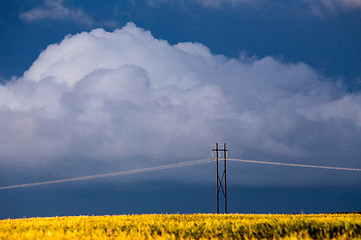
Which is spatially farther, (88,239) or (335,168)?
(335,168)

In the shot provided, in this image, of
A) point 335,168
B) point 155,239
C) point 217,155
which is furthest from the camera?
point 335,168

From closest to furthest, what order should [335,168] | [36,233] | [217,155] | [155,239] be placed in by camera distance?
[155,239] → [36,233] → [217,155] → [335,168]

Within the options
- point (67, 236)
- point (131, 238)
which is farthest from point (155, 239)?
point (67, 236)

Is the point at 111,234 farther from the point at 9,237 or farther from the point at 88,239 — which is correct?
the point at 9,237

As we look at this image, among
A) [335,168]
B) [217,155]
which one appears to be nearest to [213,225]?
[217,155]

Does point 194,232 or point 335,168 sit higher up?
point 335,168

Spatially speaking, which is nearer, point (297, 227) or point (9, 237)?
point (297, 227)

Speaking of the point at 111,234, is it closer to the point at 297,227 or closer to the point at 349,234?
the point at 297,227

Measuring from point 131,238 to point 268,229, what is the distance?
369cm

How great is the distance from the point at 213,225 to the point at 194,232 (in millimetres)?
1182

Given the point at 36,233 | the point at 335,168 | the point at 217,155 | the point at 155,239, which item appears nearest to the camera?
the point at 155,239

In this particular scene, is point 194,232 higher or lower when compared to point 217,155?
lower

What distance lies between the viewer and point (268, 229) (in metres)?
11.3

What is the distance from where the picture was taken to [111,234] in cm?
1200
